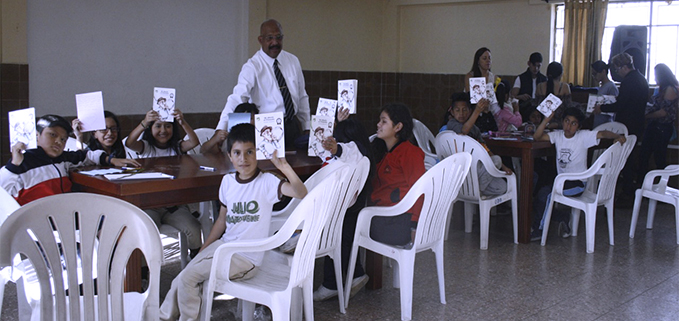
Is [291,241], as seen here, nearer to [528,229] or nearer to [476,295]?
[476,295]

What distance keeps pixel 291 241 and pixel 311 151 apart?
0.58 meters

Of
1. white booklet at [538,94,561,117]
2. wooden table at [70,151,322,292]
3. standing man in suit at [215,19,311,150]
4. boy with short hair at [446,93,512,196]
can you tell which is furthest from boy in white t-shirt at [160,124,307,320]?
white booklet at [538,94,561,117]

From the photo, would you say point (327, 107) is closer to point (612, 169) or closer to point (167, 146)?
point (167, 146)

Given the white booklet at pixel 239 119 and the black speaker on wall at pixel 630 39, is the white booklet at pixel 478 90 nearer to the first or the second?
the white booklet at pixel 239 119

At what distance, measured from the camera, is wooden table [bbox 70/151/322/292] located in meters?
3.27

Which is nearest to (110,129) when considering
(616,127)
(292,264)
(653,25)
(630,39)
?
(292,264)

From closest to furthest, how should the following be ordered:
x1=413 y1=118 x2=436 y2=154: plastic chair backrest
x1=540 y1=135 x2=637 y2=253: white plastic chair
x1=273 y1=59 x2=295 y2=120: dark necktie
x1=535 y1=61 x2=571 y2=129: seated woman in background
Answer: x1=273 y1=59 x2=295 y2=120: dark necktie, x1=540 y1=135 x2=637 y2=253: white plastic chair, x1=413 y1=118 x2=436 y2=154: plastic chair backrest, x1=535 y1=61 x2=571 y2=129: seated woman in background

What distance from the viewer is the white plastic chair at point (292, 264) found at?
9.70 feet

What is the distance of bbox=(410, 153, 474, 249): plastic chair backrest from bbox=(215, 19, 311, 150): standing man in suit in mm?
1412

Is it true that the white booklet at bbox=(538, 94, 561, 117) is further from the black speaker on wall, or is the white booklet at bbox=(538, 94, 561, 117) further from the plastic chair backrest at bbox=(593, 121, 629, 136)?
the black speaker on wall

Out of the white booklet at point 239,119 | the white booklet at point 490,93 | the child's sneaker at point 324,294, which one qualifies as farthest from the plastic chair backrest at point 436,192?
the white booklet at point 490,93

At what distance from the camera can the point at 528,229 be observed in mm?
5602

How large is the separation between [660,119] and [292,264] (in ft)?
19.7

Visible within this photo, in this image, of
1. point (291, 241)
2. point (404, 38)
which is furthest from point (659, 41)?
point (291, 241)
